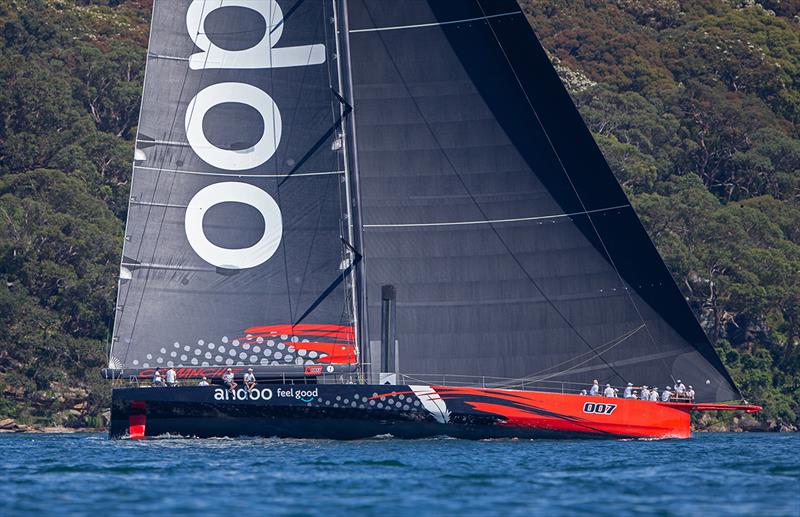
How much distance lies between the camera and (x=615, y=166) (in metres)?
67.9

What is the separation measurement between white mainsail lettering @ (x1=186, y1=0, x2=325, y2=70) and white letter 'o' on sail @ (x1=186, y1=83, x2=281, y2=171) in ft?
1.69

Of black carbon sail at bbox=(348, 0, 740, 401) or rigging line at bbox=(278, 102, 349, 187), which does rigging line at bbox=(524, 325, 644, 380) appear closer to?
black carbon sail at bbox=(348, 0, 740, 401)

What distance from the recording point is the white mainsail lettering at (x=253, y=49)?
30.5m

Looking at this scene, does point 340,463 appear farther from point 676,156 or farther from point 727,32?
point 727,32

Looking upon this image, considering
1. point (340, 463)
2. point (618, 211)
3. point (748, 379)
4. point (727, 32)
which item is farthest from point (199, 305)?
point (727, 32)

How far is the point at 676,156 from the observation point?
238 ft

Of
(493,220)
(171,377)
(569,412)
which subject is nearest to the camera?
(171,377)

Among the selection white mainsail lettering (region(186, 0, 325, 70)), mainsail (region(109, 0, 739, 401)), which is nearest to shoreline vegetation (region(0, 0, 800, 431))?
mainsail (region(109, 0, 739, 401))

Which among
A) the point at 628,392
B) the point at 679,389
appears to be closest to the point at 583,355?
the point at 628,392

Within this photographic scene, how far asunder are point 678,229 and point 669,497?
1690 inches

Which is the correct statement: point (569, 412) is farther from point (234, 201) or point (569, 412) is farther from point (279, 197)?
point (234, 201)

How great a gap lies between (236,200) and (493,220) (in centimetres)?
535

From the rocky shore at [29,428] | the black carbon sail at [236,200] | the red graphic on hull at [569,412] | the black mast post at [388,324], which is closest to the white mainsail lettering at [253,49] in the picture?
the black carbon sail at [236,200]


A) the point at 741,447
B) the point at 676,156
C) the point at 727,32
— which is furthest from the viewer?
the point at 727,32
